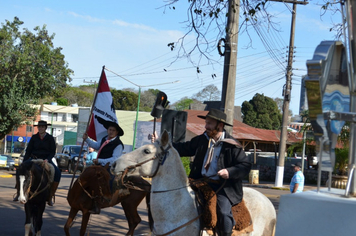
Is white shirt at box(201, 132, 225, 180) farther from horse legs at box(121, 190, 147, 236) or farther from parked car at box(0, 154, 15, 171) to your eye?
parked car at box(0, 154, 15, 171)

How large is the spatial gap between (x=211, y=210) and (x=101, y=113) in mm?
4797

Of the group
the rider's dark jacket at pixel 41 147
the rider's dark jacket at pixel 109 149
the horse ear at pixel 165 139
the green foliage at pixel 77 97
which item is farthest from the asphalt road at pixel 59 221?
the green foliage at pixel 77 97

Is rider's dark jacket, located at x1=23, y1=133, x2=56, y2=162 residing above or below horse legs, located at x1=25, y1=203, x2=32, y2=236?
above

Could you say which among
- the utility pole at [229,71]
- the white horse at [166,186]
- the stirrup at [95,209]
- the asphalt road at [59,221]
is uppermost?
the utility pole at [229,71]

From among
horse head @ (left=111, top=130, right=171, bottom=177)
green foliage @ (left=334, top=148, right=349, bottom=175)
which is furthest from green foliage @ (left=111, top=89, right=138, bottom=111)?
horse head @ (left=111, top=130, right=171, bottom=177)

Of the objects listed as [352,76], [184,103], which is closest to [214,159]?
[352,76]

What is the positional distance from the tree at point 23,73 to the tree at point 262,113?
40732 mm

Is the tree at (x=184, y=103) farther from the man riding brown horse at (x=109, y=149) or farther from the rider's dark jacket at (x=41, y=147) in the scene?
the man riding brown horse at (x=109, y=149)

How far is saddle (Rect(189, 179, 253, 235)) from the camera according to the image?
5.71 m

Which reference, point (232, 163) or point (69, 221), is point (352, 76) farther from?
point (69, 221)

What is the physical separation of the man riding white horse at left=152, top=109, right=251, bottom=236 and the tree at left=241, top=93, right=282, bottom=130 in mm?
64308

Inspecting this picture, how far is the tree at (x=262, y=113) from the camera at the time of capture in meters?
69.5

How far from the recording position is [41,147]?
1015 cm

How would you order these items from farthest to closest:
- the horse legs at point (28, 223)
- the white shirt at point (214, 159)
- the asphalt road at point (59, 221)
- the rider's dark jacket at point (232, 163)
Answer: the asphalt road at point (59, 221), the horse legs at point (28, 223), the white shirt at point (214, 159), the rider's dark jacket at point (232, 163)
